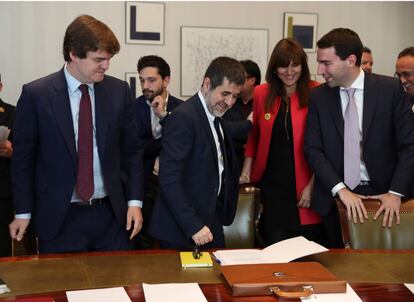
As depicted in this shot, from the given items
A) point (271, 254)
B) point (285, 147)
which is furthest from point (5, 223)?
point (271, 254)

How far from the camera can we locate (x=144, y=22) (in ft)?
16.8

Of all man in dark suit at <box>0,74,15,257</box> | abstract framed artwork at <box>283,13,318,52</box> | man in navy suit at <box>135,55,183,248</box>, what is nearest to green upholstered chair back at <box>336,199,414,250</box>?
man in navy suit at <box>135,55,183,248</box>

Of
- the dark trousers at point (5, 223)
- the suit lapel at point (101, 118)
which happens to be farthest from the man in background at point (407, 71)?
the dark trousers at point (5, 223)

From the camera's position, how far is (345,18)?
571cm

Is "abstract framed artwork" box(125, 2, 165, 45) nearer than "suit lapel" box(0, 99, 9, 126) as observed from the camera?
No

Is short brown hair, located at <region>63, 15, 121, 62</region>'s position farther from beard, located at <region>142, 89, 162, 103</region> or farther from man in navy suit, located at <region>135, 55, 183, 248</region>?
beard, located at <region>142, 89, 162, 103</region>

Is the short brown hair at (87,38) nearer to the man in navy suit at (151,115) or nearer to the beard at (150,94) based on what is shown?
the man in navy suit at (151,115)

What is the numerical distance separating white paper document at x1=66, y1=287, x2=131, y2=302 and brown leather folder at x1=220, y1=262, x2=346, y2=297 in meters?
0.33

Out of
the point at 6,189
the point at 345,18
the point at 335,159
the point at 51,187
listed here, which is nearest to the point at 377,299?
the point at 335,159

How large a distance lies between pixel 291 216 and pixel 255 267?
4.64 feet

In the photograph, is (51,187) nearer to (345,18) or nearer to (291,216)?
(291,216)

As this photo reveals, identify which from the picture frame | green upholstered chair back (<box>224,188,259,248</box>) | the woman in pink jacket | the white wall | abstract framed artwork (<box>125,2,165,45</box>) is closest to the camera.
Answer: green upholstered chair back (<box>224,188,259,248</box>)

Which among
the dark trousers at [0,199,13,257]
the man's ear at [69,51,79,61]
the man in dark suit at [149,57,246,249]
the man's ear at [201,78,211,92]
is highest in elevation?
the man's ear at [69,51,79,61]

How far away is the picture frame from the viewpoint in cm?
529
